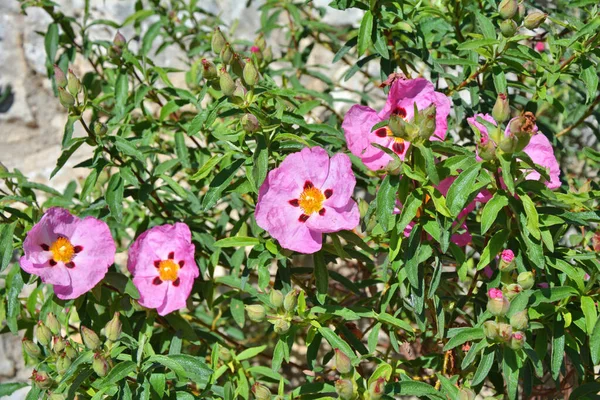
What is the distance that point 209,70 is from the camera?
211 centimetres

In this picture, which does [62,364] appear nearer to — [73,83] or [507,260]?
[73,83]

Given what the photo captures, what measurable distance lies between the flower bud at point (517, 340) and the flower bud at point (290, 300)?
0.59m

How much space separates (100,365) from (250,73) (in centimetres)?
90

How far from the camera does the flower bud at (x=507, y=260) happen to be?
201cm

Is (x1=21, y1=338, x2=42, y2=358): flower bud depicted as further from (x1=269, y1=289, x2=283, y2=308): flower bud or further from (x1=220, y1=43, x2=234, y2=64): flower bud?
(x1=220, y1=43, x2=234, y2=64): flower bud

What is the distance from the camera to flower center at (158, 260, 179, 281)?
2537mm

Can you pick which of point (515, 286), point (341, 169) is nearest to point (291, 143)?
point (341, 169)

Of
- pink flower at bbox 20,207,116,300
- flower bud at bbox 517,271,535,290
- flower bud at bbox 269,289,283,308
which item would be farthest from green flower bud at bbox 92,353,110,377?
flower bud at bbox 517,271,535,290

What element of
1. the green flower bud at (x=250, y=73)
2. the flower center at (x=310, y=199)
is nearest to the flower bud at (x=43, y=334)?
the flower center at (x=310, y=199)

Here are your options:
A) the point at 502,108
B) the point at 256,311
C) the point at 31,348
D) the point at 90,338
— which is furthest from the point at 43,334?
the point at 502,108

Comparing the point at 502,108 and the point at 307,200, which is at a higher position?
the point at 502,108

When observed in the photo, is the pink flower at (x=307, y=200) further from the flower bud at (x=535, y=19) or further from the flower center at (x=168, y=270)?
the flower bud at (x=535, y=19)

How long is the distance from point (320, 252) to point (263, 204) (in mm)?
294

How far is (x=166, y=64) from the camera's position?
4906 mm
